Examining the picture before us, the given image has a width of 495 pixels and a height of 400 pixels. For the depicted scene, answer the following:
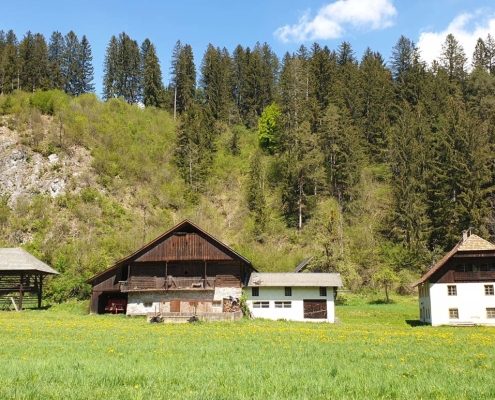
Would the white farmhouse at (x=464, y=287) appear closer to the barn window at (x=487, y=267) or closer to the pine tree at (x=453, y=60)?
the barn window at (x=487, y=267)

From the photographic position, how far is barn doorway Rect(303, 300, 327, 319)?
4162cm

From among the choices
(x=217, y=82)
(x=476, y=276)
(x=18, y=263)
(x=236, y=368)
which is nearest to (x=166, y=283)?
(x=18, y=263)

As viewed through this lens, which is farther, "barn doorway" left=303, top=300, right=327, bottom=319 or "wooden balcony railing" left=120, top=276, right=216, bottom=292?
"wooden balcony railing" left=120, top=276, right=216, bottom=292

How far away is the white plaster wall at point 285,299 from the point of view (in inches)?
1652

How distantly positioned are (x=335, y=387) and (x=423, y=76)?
8296 cm

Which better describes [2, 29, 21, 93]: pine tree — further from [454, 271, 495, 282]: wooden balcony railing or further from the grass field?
[454, 271, 495, 282]: wooden balcony railing

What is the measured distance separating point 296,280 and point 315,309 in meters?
3.06

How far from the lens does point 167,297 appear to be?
42.9 meters

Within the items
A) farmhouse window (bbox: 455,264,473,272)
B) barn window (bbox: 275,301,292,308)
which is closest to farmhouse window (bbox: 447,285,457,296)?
farmhouse window (bbox: 455,264,473,272)

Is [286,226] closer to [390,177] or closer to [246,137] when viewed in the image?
[390,177]

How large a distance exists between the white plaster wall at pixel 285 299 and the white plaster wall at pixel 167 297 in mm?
2087

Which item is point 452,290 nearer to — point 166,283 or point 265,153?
point 166,283

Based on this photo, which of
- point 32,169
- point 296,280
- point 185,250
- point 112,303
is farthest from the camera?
point 32,169

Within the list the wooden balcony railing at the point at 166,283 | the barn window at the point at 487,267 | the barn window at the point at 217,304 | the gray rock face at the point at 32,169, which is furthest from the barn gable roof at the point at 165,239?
the gray rock face at the point at 32,169
